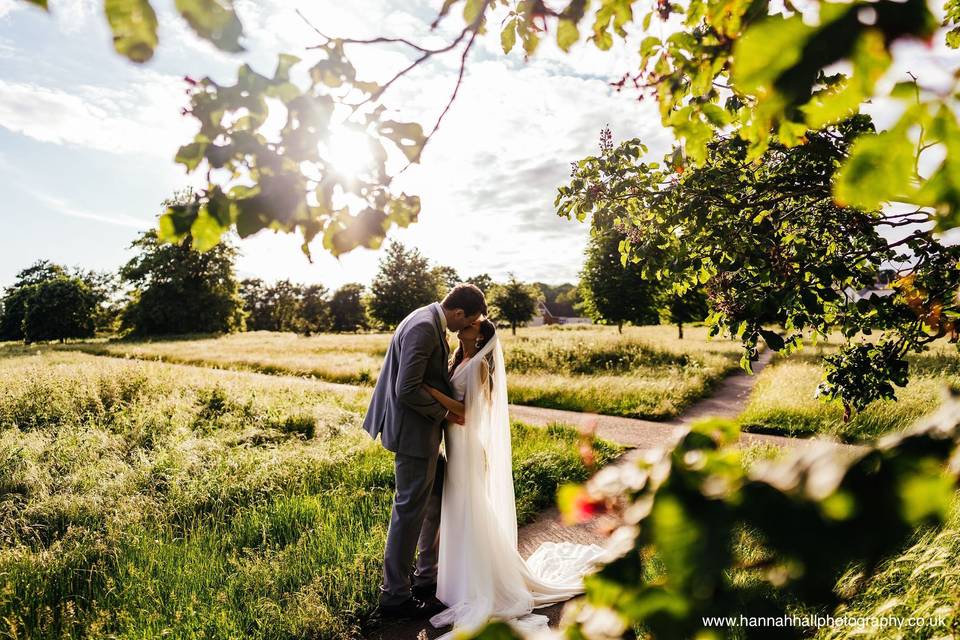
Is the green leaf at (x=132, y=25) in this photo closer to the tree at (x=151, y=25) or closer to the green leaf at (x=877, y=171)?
the tree at (x=151, y=25)

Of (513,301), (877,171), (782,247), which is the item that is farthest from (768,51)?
(513,301)

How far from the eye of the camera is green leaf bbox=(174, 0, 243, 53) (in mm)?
1034

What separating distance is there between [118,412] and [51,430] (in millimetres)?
1348

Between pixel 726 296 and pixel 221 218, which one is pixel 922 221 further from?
pixel 221 218

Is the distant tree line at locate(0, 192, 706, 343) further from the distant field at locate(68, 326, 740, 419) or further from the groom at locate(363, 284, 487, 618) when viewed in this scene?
the groom at locate(363, 284, 487, 618)

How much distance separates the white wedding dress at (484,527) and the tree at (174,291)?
4951cm

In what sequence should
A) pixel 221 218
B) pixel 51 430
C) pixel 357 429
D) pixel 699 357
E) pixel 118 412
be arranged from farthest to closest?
pixel 699 357 < pixel 118 412 < pixel 357 429 < pixel 51 430 < pixel 221 218

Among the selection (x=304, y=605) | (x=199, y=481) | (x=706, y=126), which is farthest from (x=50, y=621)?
(x=706, y=126)

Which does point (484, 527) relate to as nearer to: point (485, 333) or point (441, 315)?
point (485, 333)

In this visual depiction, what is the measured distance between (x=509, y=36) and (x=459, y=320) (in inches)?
102

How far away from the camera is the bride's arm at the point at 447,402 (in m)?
4.28

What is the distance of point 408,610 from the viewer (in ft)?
13.3

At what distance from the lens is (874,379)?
147 inches

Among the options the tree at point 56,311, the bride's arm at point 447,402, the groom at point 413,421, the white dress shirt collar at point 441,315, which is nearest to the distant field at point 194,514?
the groom at point 413,421
